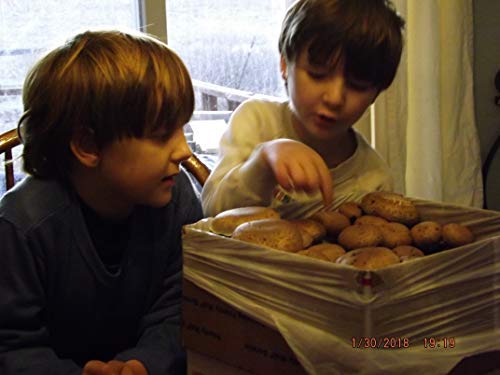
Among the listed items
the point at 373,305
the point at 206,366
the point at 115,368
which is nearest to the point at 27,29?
the point at 115,368

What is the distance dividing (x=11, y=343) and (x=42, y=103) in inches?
12.7

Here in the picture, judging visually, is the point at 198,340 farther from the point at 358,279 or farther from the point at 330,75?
the point at 330,75

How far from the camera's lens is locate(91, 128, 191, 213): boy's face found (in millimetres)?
910

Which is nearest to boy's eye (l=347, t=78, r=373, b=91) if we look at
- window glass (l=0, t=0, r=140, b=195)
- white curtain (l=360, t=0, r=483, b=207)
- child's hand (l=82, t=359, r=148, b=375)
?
child's hand (l=82, t=359, r=148, b=375)

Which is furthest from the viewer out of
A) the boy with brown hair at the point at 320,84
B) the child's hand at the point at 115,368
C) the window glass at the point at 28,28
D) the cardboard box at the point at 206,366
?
the window glass at the point at 28,28

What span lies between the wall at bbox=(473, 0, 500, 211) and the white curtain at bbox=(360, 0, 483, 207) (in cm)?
8

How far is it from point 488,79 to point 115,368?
143 cm

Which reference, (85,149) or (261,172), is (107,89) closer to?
(85,149)

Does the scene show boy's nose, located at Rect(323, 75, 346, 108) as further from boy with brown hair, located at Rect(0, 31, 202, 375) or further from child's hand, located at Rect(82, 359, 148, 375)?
child's hand, located at Rect(82, 359, 148, 375)

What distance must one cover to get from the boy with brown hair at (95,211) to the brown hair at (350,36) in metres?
0.22

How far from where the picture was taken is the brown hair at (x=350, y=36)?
1.02 m

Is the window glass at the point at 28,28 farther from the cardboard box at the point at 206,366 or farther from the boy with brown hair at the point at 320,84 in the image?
the cardboard box at the point at 206,366

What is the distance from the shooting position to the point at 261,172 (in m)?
0.94
